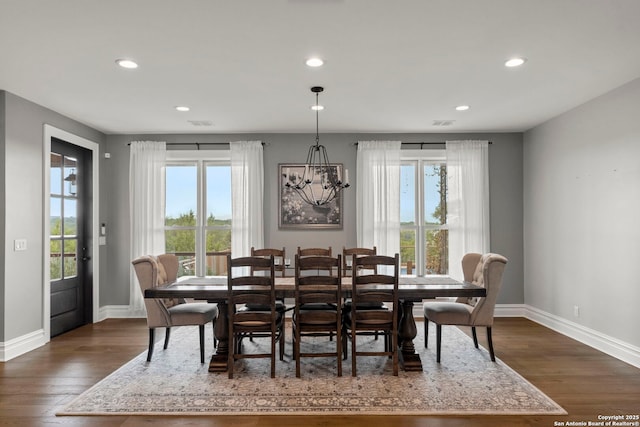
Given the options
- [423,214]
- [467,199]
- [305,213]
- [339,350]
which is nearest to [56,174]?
[305,213]

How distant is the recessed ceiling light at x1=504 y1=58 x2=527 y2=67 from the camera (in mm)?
3199

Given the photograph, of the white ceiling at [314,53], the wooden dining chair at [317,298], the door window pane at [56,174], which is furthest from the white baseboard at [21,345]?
the wooden dining chair at [317,298]

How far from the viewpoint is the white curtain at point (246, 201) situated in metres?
5.59

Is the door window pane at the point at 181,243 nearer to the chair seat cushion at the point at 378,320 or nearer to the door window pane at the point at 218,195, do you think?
the door window pane at the point at 218,195

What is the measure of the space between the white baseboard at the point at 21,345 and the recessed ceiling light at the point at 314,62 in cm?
387

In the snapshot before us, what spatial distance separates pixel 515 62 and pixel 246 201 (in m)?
3.65

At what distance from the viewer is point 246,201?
18.4 ft

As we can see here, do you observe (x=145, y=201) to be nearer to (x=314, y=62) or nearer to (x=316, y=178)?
(x=316, y=178)

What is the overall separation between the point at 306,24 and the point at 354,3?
1.26 feet

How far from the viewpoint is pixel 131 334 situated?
480 cm

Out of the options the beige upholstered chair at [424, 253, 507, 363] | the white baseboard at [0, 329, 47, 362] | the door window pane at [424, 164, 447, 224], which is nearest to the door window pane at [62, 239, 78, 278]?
the white baseboard at [0, 329, 47, 362]

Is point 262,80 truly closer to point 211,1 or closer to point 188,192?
point 211,1

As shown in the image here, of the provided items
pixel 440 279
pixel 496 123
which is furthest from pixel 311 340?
pixel 496 123

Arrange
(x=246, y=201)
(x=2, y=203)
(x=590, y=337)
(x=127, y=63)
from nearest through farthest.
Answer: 1. (x=127, y=63)
2. (x=2, y=203)
3. (x=590, y=337)
4. (x=246, y=201)
